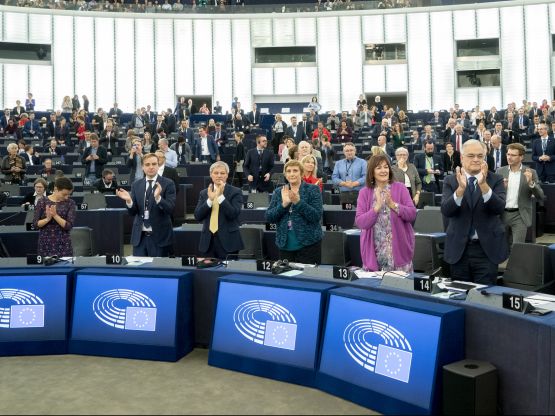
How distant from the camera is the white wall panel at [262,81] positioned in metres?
29.5

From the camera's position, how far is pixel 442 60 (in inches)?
1123

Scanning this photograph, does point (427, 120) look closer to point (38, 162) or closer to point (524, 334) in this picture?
point (38, 162)

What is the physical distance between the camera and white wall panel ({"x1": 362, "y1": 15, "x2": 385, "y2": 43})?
28828mm

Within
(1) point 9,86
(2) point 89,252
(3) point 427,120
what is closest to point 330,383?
(2) point 89,252

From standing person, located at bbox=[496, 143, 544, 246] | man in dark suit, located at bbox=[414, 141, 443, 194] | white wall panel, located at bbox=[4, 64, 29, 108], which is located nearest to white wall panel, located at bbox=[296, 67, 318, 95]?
white wall panel, located at bbox=[4, 64, 29, 108]

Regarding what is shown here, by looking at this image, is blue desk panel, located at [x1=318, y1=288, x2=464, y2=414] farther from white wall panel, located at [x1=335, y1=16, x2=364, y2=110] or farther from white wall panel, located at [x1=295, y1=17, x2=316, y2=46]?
white wall panel, located at [x1=295, y1=17, x2=316, y2=46]

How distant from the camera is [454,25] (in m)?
28.1

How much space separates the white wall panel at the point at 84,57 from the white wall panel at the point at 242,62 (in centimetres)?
556

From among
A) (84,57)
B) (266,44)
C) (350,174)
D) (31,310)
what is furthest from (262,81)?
(31,310)

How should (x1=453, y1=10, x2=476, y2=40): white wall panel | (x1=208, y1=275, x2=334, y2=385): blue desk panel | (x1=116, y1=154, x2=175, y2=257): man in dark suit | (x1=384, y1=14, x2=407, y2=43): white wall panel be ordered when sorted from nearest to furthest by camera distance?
(x1=208, y1=275, x2=334, y2=385): blue desk panel
(x1=116, y1=154, x2=175, y2=257): man in dark suit
(x1=453, y1=10, x2=476, y2=40): white wall panel
(x1=384, y1=14, x2=407, y2=43): white wall panel

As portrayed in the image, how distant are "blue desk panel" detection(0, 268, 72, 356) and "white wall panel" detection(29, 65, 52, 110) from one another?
23448 mm

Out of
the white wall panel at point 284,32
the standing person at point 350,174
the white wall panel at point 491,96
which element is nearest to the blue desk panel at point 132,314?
the standing person at point 350,174

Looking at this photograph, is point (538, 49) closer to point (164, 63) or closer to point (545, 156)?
point (164, 63)

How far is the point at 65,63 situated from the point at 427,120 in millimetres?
13974
